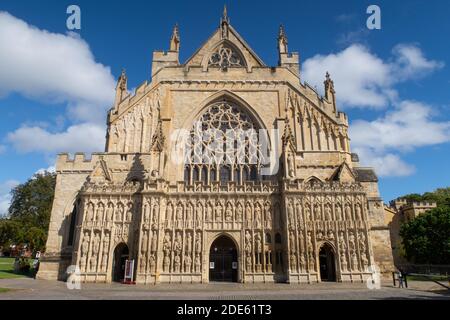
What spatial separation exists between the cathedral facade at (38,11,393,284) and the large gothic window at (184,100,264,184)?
96 millimetres

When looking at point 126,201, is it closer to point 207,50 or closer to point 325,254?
point 325,254

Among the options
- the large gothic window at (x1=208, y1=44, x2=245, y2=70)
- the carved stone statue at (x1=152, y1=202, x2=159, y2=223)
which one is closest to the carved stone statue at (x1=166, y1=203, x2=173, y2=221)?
the carved stone statue at (x1=152, y1=202, x2=159, y2=223)

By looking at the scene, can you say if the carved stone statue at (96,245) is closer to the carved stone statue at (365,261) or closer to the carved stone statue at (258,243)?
the carved stone statue at (258,243)

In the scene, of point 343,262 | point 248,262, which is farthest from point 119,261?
point 343,262

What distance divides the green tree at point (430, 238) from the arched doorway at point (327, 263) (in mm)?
16032

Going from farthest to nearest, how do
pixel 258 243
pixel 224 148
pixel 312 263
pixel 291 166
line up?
pixel 224 148
pixel 291 166
pixel 258 243
pixel 312 263

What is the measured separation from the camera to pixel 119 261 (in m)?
23.7

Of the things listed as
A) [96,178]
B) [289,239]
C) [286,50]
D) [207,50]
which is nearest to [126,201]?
[96,178]

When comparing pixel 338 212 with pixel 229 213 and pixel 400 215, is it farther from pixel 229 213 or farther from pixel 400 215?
pixel 400 215

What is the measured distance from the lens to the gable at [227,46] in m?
31.7

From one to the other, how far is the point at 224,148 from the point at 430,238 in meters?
24.4

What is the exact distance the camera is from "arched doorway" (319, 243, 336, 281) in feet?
75.0

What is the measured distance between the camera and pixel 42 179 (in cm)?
5069

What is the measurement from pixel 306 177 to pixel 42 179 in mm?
44020
